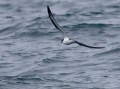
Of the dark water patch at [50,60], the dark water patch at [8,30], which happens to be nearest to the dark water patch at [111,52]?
the dark water patch at [50,60]

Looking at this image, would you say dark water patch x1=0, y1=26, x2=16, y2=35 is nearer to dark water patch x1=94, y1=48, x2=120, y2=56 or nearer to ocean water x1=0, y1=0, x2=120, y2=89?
ocean water x1=0, y1=0, x2=120, y2=89

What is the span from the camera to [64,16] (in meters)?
24.7

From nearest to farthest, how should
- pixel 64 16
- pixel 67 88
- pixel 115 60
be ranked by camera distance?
pixel 67 88 → pixel 115 60 → pixel 64 16

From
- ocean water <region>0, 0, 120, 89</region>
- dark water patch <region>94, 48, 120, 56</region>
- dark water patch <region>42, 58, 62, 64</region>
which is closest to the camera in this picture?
ocean water <region>0, 0, 120, 89</region>

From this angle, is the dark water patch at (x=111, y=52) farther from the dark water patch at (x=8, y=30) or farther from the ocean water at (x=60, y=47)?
the dark water patch at (x=8, y=30)

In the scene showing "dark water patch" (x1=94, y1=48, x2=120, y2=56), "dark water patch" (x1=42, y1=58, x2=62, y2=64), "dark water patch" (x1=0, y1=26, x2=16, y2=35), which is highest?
"dark water patch" (x1=0, y1=26, x2=16, y2=35)

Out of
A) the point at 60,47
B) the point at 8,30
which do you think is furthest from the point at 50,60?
the point at 8,30

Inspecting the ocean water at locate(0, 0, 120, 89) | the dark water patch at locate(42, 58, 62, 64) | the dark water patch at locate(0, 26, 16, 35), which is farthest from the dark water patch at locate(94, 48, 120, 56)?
the dark water patch at locate(0, 26, 16, 35)

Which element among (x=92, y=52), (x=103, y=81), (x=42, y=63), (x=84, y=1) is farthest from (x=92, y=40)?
(x=84, y=1)

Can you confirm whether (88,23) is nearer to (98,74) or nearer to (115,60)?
(115,60)

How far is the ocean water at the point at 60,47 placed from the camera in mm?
17422

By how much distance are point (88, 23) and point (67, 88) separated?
727cm

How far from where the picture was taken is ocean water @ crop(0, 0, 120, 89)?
17.4 meters

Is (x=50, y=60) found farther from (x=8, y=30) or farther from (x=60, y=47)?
(x=8, y=30)
